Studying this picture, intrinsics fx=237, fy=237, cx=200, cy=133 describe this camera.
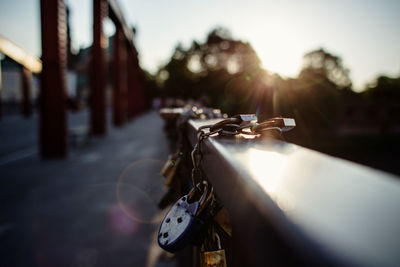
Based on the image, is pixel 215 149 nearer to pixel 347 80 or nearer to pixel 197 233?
pixel 197 233

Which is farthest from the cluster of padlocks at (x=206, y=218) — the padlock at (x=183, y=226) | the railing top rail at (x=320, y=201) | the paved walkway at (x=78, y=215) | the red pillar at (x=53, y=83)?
the red pillar at (x=53, y=83)

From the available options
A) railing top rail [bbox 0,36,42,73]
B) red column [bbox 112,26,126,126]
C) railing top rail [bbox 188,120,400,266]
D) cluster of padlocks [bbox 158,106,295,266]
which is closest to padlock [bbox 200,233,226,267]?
cluster of padlocks [bbox 158,106,295,266]

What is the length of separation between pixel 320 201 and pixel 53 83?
681cm

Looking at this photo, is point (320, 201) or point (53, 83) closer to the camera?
point (320, 201)

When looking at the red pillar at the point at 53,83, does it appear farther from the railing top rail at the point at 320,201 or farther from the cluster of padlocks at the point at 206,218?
the railing top rail at the point at 320,201

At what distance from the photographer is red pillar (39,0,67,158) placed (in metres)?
5.61

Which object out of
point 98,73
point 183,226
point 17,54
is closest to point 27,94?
point 17,54

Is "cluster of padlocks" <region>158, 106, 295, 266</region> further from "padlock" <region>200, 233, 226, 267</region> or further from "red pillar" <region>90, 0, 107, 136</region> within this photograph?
"red pillar" <region>90, 0, 107, 136</region>

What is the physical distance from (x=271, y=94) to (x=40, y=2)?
20.6ft

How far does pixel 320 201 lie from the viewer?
30 centimetres

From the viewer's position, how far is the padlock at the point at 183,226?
62cm

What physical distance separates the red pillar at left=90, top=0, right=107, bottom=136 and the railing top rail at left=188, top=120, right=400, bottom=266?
33.8 ft

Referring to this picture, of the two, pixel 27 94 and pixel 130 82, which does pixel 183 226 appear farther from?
A: pixel 27 94

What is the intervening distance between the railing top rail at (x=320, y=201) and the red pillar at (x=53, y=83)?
6381 millimetres
